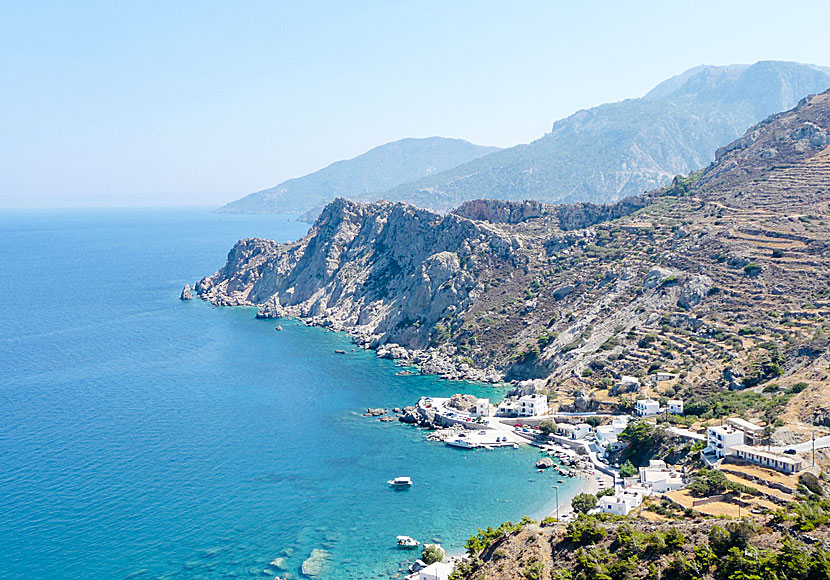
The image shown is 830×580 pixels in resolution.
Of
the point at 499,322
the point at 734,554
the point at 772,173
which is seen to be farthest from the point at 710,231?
the point at 734,554

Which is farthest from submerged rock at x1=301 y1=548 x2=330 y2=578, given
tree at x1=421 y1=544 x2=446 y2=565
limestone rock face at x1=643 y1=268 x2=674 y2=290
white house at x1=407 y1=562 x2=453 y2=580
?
limestone rock face at x1=643 y1=268 x2=674 y2=290

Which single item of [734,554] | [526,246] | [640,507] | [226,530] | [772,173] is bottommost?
[226,530]

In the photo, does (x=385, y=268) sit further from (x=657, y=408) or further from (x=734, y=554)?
(x=734, y=554)

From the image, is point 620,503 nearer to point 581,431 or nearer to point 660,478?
point 660,478

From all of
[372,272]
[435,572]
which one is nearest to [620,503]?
[435,572]

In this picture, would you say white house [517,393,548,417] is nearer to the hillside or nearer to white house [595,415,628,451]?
the hillside
